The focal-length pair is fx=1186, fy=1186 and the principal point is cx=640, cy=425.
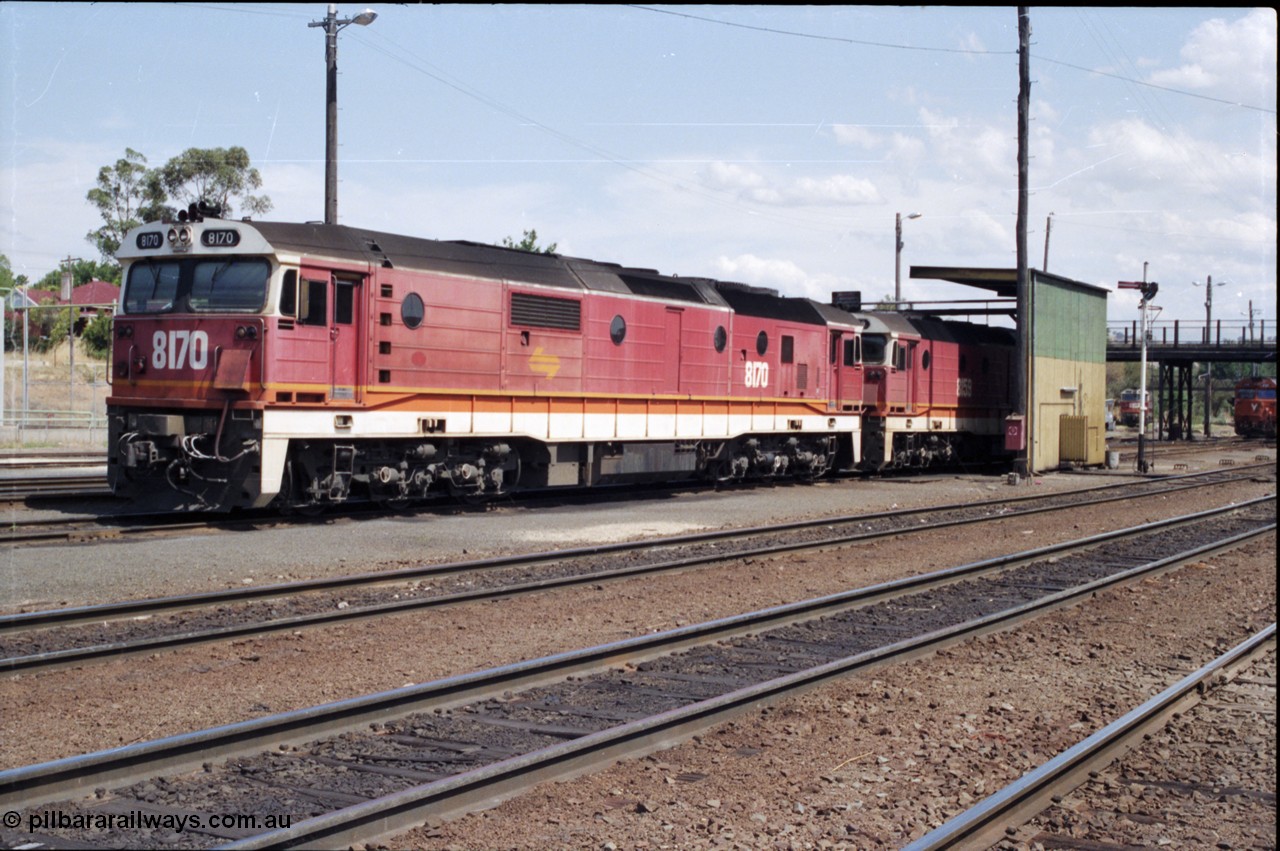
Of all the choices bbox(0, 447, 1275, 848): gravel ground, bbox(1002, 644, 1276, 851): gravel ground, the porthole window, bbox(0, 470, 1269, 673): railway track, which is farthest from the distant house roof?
bbox(1002, 644, 1276, 851): gravel ground

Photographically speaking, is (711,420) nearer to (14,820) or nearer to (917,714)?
(917,714)

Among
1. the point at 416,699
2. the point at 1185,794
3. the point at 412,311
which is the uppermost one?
the point at 412,311

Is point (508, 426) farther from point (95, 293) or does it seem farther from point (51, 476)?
point (95, 293)

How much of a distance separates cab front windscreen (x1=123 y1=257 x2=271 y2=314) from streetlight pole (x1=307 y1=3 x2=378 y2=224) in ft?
19.0

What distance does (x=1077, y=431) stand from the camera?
34.4 meters

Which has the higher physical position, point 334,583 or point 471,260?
point 471,260

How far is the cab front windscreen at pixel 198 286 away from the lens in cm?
1545

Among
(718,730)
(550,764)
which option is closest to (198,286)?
(718,730)

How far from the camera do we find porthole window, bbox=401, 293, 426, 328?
1705 cm

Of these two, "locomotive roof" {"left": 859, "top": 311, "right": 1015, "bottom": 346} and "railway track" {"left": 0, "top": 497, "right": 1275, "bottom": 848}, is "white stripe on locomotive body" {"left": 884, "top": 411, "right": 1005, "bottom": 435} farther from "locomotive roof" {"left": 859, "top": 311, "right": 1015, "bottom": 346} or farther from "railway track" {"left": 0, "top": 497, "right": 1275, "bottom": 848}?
"railway track" {"left": 0, "top": 497, "right": 1275, "bottom": 848}

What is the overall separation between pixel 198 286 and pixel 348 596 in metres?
6.34

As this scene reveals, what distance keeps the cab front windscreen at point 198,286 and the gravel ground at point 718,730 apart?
308 centimetres

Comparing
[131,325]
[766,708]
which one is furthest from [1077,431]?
[766,708]

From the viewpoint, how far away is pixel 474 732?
724 centimetres
